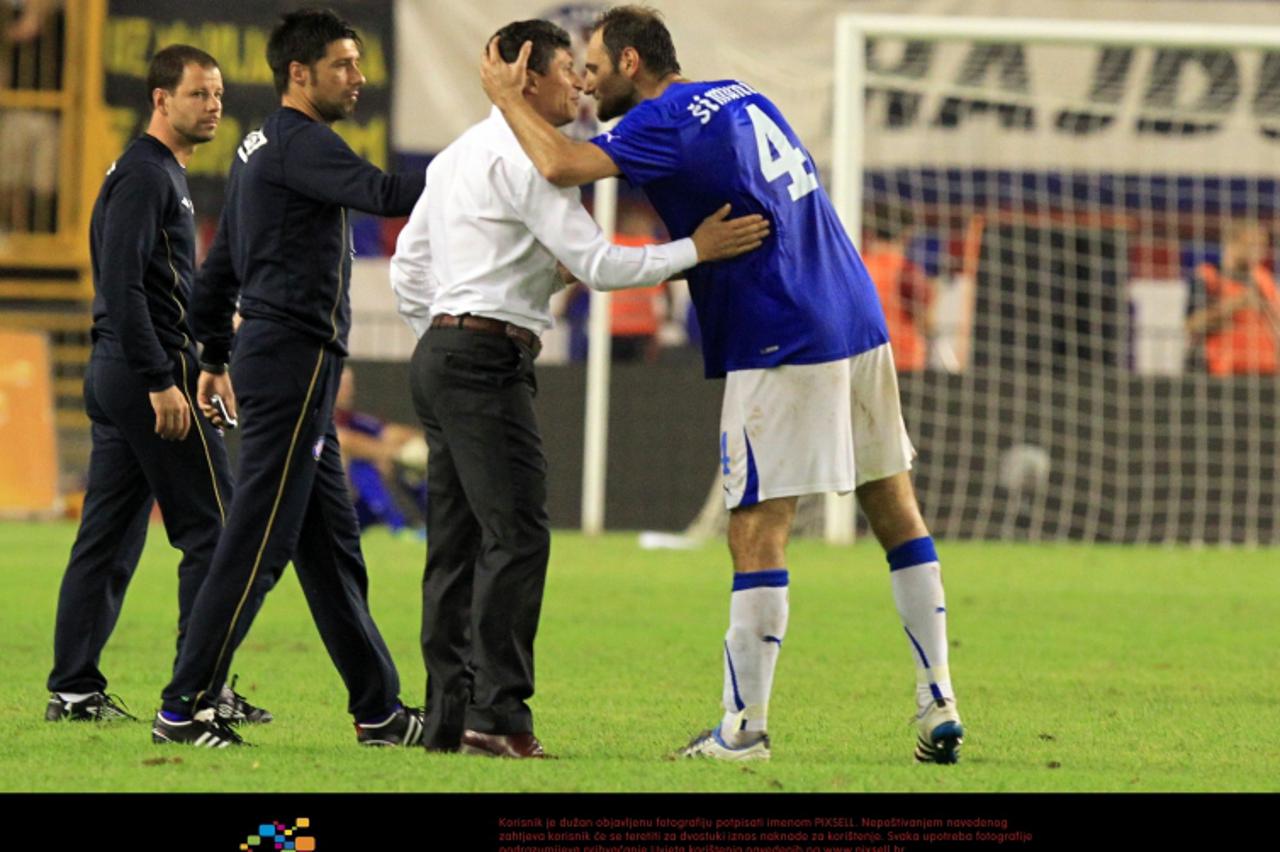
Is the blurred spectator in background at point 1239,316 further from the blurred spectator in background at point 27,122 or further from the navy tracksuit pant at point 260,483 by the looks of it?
the navy tracksuit pant at point 260,483

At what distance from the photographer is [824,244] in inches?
257

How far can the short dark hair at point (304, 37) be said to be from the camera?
6.54m

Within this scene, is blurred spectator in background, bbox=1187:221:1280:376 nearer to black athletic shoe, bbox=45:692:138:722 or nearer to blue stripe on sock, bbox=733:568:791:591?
blue stripe on sock, bbox=733:568:791:591

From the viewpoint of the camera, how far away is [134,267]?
695 centimetres

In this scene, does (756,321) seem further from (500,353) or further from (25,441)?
(25,441)

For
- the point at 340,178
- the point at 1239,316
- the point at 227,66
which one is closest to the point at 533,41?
the point at 340,178

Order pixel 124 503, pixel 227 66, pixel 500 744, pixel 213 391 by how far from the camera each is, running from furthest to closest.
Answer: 1. pixel 227 66
2. pixel 124 503
3. pixel 213 391
4. pixel 500 744

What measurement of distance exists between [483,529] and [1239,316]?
12079mm

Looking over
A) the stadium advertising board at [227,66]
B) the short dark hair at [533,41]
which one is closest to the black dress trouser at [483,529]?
the short dark hair at [533,41]

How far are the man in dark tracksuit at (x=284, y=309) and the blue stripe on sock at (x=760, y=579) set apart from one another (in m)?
1.13

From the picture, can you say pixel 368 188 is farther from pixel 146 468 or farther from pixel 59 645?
pixel 59 645

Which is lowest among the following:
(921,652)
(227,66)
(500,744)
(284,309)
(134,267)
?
(500,744)

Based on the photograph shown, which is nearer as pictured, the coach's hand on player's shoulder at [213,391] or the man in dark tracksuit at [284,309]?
the man in dark tracksuit at [284,309]

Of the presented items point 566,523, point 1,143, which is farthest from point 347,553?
point 1,143
